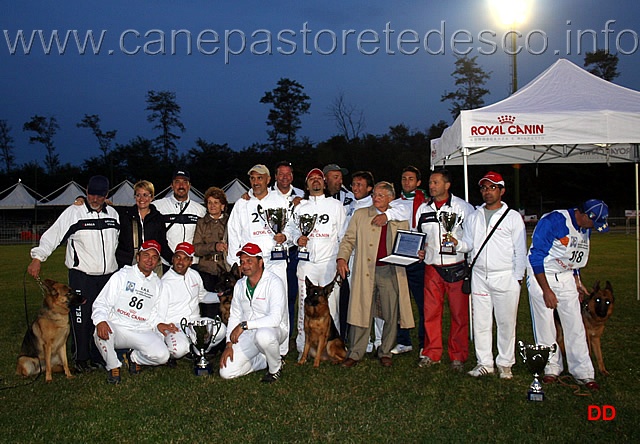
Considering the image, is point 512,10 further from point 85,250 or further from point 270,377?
point 85,250

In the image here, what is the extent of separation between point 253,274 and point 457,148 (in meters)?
3.49

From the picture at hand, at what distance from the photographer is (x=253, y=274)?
19.4 feet

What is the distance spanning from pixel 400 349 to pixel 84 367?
369 centimetres

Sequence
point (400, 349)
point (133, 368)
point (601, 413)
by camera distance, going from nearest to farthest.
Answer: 1. point (601, 413)
2. point (133, 368)
3. point (400, 349)

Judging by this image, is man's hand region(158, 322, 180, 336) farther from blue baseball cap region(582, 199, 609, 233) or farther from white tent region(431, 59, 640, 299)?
blue baseball cap region(582, 199, 609, 233)

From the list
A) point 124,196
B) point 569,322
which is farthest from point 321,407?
point 124,196

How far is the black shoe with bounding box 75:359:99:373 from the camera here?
6.13 m

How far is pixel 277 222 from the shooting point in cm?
656

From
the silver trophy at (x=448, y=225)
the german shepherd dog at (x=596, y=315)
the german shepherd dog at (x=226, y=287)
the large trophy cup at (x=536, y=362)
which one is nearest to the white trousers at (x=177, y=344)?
the german shepherd dog at (x=226, y=287)

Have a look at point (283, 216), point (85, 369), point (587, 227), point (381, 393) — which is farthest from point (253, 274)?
point (587, 227)

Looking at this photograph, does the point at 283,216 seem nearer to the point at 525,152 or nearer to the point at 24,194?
the point at 525,152

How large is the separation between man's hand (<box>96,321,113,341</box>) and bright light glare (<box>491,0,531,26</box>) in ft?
34.4

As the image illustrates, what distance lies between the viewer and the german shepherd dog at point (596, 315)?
557 cm

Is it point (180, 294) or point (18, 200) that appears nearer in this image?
point (180, 294)
